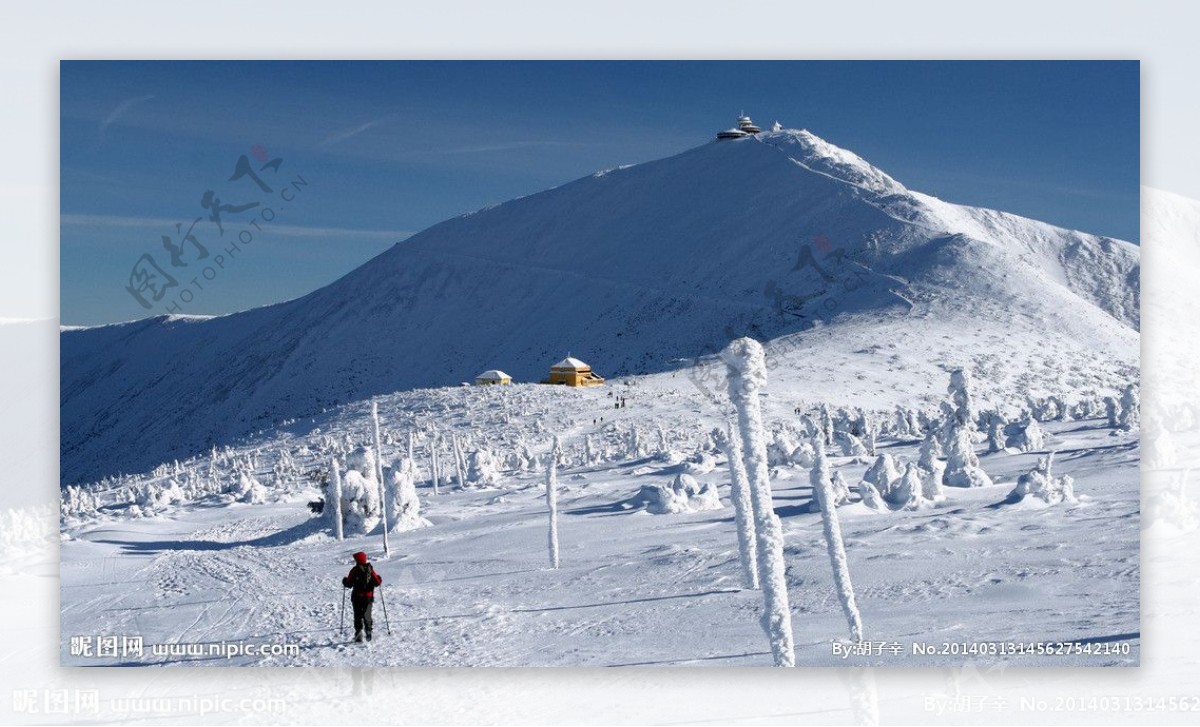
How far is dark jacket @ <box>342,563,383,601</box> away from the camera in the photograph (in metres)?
15.7

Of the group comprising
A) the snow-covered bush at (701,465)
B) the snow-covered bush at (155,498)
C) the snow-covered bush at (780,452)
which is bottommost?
the snow-covered bush at (155,498)

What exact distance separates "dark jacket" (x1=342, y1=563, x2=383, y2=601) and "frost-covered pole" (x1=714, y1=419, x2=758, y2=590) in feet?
17.5

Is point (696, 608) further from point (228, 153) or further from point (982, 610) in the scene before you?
point (228, 153)

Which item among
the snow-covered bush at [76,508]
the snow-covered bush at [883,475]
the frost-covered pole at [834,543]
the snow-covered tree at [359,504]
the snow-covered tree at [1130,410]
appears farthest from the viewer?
the snow-covered tree at [1130,410]

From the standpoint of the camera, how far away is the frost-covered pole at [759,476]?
12383 mm

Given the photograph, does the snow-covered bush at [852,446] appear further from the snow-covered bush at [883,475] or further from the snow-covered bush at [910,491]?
the snow-covered bush at [910,491]

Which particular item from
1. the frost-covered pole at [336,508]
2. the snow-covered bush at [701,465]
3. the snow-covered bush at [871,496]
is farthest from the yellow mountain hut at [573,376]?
the snow-covered bush at [871,496]

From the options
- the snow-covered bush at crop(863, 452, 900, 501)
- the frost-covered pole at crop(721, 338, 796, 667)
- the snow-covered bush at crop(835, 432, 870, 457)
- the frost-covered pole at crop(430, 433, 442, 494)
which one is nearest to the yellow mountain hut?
the frost-covered pole at crop(430, 433, 442, 494)

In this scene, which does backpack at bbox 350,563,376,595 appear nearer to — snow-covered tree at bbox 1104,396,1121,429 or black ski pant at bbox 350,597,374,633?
black ski pant at bbox 350,597,374,633

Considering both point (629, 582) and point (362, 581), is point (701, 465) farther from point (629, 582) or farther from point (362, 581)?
A: point (362, 581)

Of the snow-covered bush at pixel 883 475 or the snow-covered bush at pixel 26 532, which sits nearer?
the snow-covered bush at pixel 26 532

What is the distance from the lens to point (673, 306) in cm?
8831

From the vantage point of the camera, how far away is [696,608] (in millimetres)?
16031

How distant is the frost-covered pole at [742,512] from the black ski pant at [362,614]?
5.57 m
